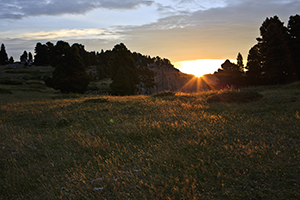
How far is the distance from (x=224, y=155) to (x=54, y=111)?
1386 centimetres

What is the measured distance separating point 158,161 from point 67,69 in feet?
112

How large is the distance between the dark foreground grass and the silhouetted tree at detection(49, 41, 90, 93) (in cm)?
2598

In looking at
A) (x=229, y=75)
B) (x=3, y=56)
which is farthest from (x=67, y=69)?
(x=3, y=56)

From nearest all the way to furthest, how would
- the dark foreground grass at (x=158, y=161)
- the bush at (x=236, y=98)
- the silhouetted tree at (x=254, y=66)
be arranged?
1. the dark foreground grass at (x=158, y=161)
2. the bush at (x=236, y=98)
3. the silhouetted tree at (x=254, y=66)

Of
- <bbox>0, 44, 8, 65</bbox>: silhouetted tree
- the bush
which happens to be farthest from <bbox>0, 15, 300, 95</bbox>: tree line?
<bbox>0, 44, 8, 65</bbox>: silhouetted tree

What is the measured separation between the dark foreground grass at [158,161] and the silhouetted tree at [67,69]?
26.0 meters


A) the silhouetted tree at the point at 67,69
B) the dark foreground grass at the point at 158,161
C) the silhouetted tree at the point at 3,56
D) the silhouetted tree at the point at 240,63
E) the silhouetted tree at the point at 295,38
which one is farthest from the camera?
the silhouetted tree at the point at 3,56

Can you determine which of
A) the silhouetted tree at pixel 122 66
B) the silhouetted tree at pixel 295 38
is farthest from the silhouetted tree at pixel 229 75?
the silhouetted tree at pixel 122 66

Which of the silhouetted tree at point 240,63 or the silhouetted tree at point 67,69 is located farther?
the silhouetted tree at point 240,63

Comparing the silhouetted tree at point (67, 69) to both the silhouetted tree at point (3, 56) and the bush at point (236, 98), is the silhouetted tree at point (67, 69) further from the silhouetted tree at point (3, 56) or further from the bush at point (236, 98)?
the silhouetted tree at point (3, 56)

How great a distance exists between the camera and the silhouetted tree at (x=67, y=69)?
117 feet

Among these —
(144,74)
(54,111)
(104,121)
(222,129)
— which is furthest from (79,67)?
(144,74)

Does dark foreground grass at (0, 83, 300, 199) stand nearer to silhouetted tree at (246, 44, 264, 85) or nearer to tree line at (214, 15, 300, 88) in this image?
tree line at (214, 15, 300, 88)

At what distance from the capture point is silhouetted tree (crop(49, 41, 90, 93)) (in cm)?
3562
